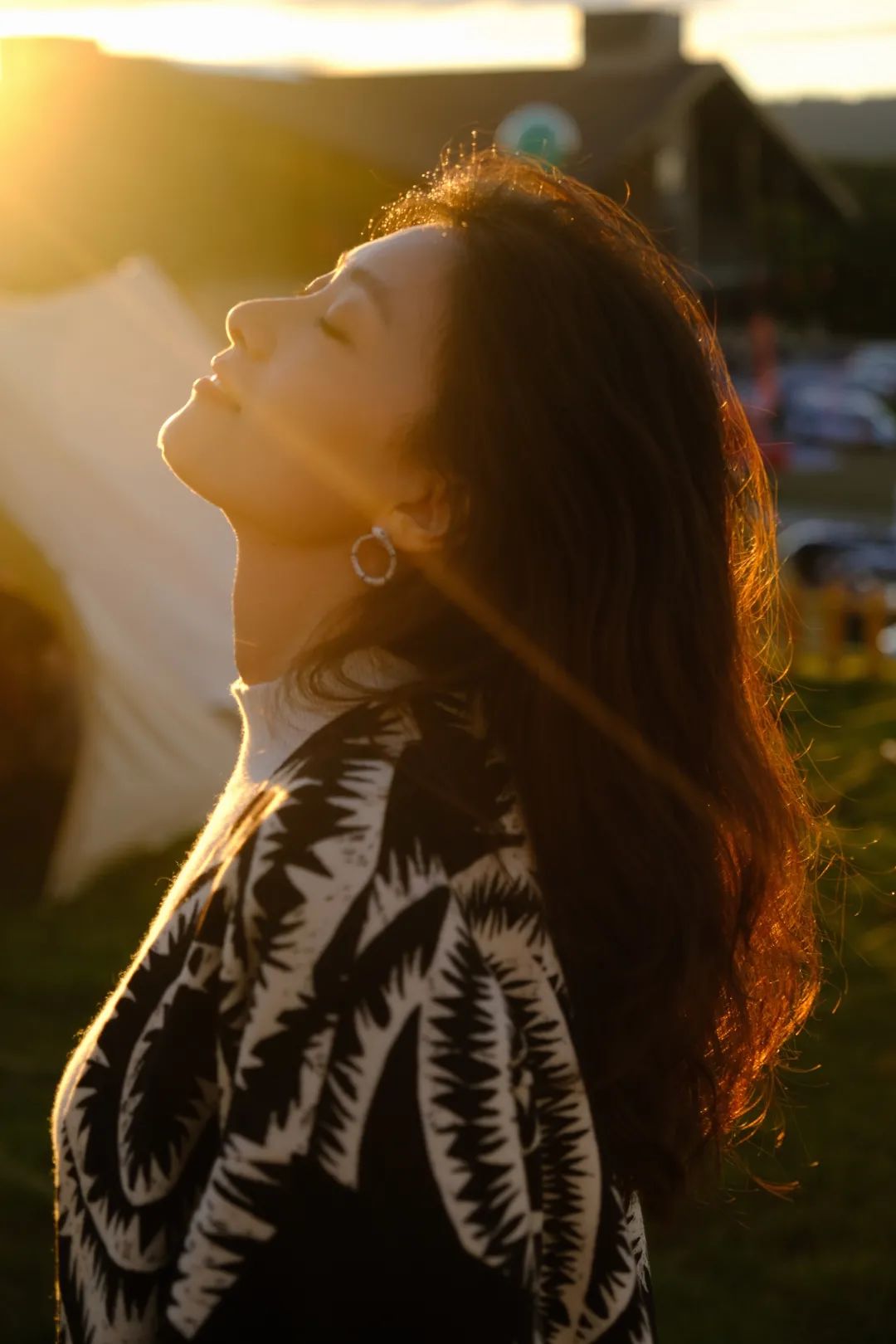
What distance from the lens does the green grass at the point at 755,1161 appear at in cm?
325

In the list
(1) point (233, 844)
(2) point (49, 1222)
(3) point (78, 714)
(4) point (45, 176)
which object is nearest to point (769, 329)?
(4) point (45, 176)

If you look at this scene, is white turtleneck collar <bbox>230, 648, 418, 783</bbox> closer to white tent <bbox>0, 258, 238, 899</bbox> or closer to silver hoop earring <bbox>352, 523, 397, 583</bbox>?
silver hoop earring <bbox>352, 523, 397, 583</bbox>

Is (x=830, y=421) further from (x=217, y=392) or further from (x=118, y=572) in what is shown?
(x=217, y=392)

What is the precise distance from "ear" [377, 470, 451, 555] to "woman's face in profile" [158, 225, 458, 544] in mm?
13

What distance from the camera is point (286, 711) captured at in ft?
4.57

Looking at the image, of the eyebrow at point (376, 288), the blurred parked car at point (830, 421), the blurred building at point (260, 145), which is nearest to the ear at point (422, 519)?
the eyebrow at point (376, 288)

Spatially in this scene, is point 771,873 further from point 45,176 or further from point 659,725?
point 45,176

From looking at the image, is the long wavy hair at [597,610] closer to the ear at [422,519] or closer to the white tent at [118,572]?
the ear at [422,519]

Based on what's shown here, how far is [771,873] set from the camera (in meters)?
1.61

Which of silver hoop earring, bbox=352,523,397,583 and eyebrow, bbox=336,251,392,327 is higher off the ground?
eyebrow, bbox=336,251,392,327

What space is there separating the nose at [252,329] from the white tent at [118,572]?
4529 mm

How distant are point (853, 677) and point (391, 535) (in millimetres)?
9923

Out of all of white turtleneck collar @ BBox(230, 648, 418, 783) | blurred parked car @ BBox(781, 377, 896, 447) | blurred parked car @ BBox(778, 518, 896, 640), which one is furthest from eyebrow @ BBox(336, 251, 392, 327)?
blurred parked car @ BBox(781, 377, 896, 447)

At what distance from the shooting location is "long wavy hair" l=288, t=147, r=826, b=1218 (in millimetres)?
1362
